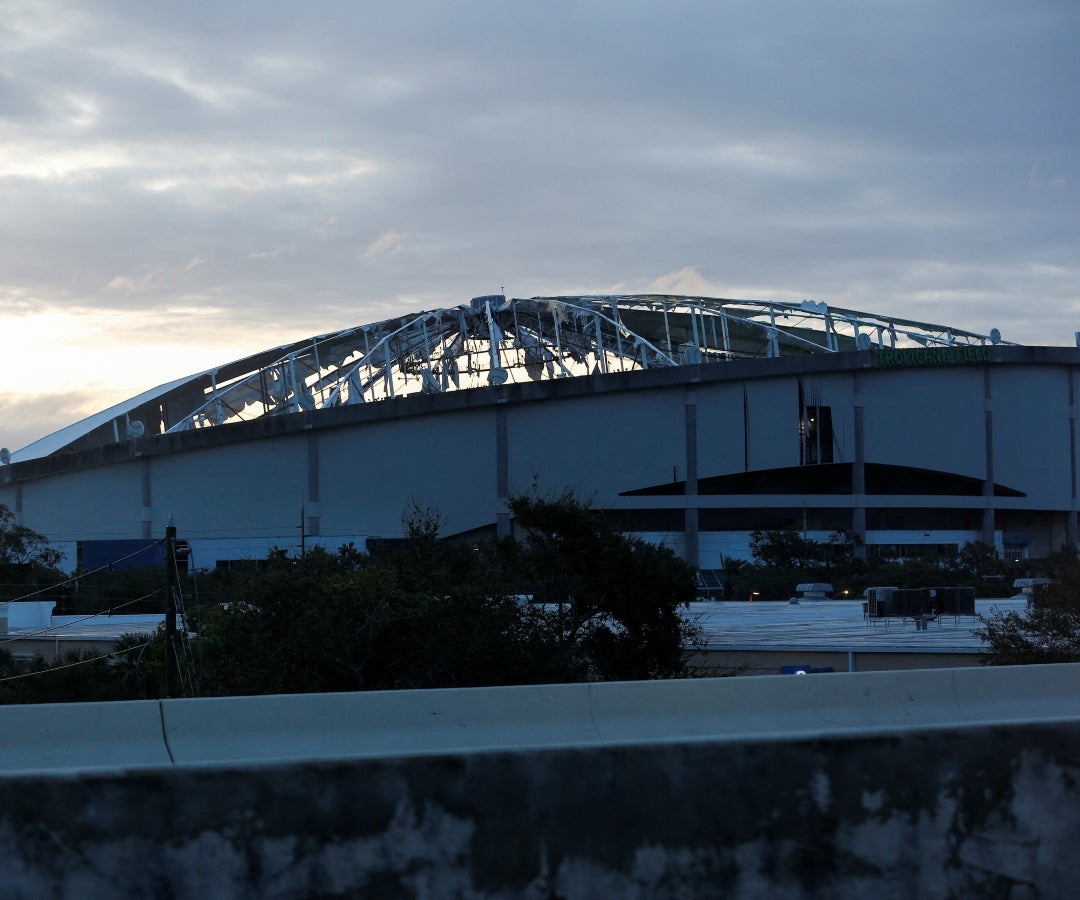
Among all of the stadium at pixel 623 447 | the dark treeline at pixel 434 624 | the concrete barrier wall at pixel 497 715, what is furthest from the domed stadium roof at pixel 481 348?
the concrete barrier wall at pixel 497 715

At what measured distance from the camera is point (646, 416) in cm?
7875

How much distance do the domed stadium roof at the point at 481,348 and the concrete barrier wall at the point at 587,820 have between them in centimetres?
7560

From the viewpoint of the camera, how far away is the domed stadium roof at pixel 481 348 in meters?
84.2

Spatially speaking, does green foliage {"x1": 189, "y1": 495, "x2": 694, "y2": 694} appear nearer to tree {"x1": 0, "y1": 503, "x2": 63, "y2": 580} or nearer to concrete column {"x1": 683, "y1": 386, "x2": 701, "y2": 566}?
tree {"x1": 0, "y1": 503, "x2": 63, "y2": 580}

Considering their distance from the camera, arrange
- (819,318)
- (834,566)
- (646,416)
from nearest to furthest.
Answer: (834,566)
(646,416)
(819,318)

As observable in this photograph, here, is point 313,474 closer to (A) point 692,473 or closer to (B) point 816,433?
(A) point 692,473

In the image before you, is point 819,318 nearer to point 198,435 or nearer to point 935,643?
point 198,435

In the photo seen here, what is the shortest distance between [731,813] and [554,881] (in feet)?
3.16

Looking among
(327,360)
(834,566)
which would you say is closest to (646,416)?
(834,566)

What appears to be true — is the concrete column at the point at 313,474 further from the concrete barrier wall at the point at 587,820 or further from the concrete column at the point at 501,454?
the concrete barrier wall at the point at 587,820

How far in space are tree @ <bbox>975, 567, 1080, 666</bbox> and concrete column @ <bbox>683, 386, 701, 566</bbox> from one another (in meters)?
52.0

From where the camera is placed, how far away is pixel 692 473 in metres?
78.2

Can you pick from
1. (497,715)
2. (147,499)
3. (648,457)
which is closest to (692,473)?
(648,457)

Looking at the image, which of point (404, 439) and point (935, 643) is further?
point (404, 439)
